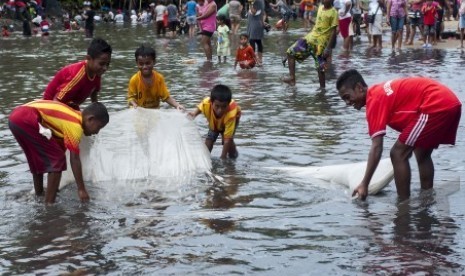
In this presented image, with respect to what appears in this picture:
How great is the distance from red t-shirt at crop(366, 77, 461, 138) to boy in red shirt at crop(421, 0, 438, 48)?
14.0 m

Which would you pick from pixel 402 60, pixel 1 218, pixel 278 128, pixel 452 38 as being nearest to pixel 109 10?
pixel 452 38

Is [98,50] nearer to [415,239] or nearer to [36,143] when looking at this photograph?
[36,143]

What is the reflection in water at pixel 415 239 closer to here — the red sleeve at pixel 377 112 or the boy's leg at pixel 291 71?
the red sleeve at pixel 377 112

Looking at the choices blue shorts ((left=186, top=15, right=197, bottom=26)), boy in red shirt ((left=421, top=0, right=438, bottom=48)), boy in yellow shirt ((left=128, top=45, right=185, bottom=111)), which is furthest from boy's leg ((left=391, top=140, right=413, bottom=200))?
blue shorts ((left=186, top=15, right=197, bottom=26))

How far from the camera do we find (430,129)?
6.12 metres

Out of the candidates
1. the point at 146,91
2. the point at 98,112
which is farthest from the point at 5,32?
the point at 98,112

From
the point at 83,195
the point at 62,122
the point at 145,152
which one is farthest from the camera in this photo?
the point at 145,152

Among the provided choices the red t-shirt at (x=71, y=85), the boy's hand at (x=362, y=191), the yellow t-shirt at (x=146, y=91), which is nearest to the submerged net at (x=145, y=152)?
the red t-shirt at (x=71, y=85)

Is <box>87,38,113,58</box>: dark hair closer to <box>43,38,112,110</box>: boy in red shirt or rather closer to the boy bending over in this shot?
<box>43,38,112,110</box>: boy in red shirt

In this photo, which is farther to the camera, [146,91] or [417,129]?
[146,91]

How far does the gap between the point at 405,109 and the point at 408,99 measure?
76 millimetres

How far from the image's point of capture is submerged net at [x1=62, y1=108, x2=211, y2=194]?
23.4 ft

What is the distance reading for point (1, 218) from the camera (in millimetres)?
6238

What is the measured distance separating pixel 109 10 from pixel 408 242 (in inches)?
1698
